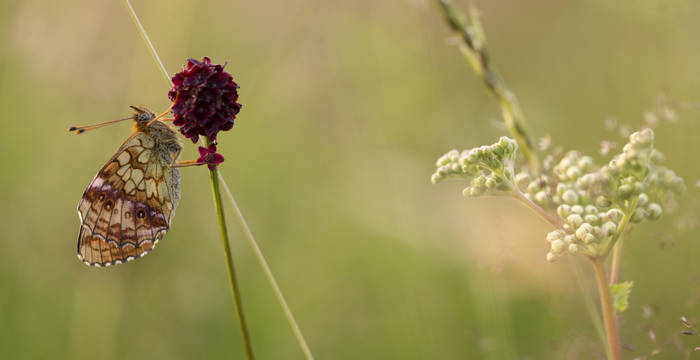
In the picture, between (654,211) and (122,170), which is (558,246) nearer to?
(654,211)

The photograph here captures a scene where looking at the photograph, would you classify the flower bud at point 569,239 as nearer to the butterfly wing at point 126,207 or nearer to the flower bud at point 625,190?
the flower bud at point 625,190

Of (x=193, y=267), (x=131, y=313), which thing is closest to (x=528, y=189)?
(x=193, y=267)

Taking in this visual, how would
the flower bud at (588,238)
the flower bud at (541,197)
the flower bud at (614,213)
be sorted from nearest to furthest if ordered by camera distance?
the flower bud at (588,238), the flower bud at (614,213), the flower bud at (541,197)

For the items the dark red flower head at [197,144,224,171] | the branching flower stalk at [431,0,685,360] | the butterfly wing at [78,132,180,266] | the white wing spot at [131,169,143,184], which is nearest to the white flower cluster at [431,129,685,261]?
the branching flower stalk at [431,0,685,360]

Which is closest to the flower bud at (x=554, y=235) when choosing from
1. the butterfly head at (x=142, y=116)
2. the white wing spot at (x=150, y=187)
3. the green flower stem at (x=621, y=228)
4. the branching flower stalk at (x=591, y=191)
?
the branching flower stalk at (x=591, y=191)

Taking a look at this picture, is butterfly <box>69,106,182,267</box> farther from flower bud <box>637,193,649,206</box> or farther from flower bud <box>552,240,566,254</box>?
flower bud <box>637,193,649,206</box>

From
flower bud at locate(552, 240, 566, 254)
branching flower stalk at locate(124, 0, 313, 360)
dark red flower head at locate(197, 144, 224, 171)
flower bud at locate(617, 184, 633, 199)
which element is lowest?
flower bud at locate(552, 240, 566, 254)

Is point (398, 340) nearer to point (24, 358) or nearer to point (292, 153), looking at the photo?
point (292, 153)
